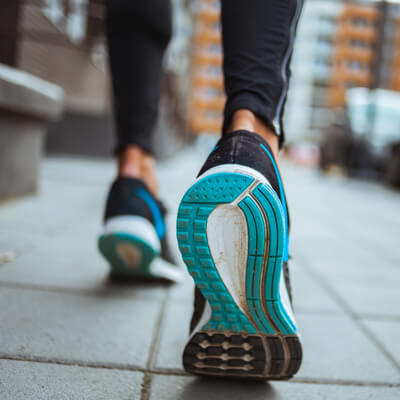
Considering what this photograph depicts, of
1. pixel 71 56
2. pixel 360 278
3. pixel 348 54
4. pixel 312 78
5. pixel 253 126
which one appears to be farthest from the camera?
pixel 312 78

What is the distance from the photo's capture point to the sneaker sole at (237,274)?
2.08 ft

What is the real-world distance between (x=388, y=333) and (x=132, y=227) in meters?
0.63

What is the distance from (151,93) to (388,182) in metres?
6.48

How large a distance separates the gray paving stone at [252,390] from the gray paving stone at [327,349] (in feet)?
0.13

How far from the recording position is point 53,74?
4684 mm

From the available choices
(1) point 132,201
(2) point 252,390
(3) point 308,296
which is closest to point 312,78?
(3) point 308,296

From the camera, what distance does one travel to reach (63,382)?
68 cm

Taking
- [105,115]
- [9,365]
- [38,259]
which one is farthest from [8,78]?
[105,115]

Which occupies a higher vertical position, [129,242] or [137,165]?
[137,165]

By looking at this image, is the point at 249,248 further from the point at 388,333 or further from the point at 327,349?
the point at 388,333

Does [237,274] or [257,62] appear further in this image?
[257,62]

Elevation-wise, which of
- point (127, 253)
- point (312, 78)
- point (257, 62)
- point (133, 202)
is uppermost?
point (312, 78)

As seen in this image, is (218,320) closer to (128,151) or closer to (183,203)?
(183,203)

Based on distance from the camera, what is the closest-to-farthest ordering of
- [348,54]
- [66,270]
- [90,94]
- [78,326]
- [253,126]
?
[253,126], [78,326], [66,270], [90,94], [348,54]
